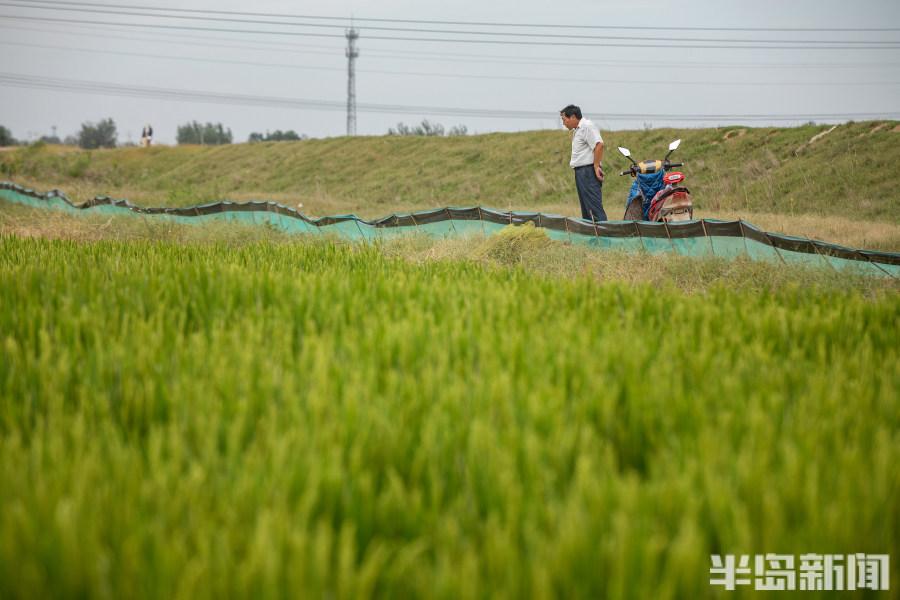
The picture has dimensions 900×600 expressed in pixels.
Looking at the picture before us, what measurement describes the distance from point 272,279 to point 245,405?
2.44 m

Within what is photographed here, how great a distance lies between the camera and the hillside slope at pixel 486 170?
64.7 ft

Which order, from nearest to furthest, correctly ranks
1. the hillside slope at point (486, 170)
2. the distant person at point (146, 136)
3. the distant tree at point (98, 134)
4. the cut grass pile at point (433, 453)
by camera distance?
the cut grass pile at point (433, 453) < the hillside slope at point (486, 170) < the distant person at point (146, 136) < the distant tree at point (98, 134)

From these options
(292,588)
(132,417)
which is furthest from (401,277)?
(292,588)

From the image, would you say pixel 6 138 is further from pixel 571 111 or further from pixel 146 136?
pixel 571 111

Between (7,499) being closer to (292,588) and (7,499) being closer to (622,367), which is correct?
(292,588)

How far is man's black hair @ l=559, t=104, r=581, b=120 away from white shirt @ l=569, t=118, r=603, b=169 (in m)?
0.11

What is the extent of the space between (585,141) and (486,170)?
2091cm

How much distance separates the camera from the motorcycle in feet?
31.8

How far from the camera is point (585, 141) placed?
1056 cm

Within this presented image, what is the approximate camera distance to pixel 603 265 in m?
7.05

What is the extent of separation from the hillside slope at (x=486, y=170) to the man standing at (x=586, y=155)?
6.72 meters

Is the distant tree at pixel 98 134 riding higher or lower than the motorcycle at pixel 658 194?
higher

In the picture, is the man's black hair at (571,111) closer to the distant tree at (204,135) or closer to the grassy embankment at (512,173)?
the grassy embankment at (512,173)

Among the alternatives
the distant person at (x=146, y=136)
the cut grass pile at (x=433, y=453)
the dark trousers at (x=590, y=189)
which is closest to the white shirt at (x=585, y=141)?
the dark trousers at (x=590, y=189)
